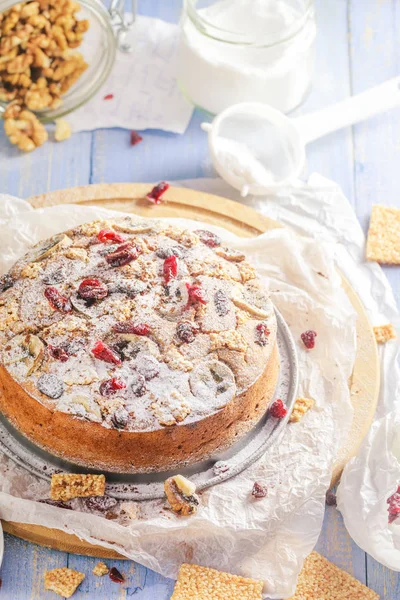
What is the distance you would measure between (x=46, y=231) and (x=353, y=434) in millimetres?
1561

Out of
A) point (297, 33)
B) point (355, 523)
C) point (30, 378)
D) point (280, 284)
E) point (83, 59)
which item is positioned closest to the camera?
point (30, 378)

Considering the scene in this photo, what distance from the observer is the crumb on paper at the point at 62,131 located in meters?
4.68

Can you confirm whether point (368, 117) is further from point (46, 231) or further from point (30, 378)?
point (30, 378)

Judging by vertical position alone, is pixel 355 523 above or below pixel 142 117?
below

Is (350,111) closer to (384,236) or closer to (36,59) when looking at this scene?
(384,236)

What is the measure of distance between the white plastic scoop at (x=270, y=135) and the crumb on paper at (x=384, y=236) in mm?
441

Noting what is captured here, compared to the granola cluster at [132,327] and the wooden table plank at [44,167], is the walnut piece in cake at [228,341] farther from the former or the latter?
the wooden table plank at [44,167]

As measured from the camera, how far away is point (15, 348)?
3.32 metres

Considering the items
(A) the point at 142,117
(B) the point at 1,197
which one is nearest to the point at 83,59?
(A) the point at 142,117

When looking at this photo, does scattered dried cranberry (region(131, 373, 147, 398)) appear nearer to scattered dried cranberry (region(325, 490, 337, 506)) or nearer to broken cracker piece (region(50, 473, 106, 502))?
broken cracker piece (region(50, 473, 106, 502))

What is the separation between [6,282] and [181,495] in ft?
3.43

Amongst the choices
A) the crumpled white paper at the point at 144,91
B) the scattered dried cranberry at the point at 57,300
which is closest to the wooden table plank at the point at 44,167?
the crumpled white paper at the point at 144,91

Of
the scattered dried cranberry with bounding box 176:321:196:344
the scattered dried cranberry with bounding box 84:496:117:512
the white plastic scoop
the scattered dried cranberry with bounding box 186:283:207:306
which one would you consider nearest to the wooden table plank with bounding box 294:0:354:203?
the white plastic scoop

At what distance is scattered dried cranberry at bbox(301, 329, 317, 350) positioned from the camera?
3.82 metres
